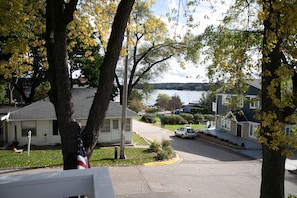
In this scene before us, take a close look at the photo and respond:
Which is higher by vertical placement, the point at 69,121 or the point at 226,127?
the point at 69,121

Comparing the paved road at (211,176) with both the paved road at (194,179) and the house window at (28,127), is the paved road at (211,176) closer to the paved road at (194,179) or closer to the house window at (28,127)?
the paved road at (194,179)

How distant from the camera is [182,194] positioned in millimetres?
12188

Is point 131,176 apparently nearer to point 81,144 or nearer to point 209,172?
point 209,172

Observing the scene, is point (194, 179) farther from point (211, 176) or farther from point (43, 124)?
point (43, 124)

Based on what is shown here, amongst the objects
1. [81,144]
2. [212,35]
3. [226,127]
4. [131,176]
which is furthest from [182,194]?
[226,127]

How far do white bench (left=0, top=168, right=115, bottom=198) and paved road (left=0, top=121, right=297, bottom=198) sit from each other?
899 cm

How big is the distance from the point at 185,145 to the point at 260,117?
2167cm

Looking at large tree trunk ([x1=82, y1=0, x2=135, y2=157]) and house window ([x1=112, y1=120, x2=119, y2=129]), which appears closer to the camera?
large tree trunk ([x1=82, y1=0, x2=135, y2=157])

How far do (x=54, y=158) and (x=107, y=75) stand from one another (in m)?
15.0

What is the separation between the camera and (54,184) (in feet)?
10.2

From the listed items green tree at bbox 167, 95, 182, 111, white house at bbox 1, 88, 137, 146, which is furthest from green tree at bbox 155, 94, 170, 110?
white house at bbox 1, 88, 137, 146

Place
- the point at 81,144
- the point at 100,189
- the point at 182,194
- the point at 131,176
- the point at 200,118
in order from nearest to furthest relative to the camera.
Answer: the point at 100,189, the point at 81,144, the point at 182,194, the point at 131,176, the point at 200,118

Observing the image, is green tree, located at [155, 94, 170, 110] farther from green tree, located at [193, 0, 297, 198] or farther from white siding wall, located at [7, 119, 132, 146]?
green tree, located at [193, 0, 297, 198]

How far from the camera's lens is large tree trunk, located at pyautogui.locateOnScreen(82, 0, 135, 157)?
4.55 m
